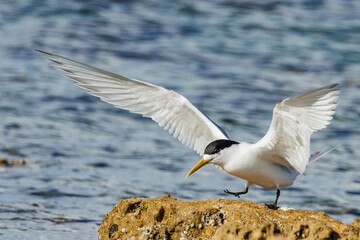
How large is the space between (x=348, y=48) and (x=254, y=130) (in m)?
5.48

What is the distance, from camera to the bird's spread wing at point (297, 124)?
488 cm

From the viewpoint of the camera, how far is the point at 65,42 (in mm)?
14070

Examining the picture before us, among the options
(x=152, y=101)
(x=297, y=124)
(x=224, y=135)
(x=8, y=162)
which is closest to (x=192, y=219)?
(x=297, y=124)

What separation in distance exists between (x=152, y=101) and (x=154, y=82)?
5.47 metres

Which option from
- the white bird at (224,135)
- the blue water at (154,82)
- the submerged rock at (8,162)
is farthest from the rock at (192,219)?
the submerged rock at (8,162)

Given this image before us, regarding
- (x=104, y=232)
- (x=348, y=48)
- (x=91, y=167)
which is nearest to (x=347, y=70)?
(x=348, y=48)

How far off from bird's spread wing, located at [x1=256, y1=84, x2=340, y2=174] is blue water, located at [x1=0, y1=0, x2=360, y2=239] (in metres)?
1.74

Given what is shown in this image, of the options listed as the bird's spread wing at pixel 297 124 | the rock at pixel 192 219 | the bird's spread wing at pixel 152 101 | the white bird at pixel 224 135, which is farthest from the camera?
the bird's spread wing at pixel 152 101

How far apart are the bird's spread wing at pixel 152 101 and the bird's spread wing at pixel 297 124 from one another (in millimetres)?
751

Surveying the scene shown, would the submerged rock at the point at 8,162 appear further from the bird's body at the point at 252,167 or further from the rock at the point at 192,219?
the rock at the point at 192,219

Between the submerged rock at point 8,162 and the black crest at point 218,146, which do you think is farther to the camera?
the submerged rock at point 8,162

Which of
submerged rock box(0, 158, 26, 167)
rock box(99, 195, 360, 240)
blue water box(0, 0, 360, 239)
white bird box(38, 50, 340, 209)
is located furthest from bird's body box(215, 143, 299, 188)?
submerged rock box(0, 158, 26, 167)

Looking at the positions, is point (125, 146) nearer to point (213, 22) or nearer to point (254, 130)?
point (254, 130)

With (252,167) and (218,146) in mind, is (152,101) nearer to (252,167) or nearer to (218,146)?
(218,146)
